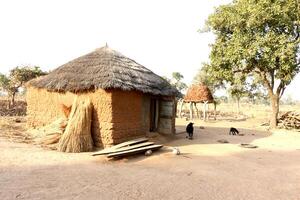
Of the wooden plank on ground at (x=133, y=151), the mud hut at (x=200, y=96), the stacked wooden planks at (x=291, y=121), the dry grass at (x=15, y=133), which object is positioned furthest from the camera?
the mud hut at (x=200, y=96)

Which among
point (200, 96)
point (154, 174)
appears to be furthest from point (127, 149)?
point (200, 96)

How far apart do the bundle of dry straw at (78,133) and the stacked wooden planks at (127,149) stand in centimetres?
95

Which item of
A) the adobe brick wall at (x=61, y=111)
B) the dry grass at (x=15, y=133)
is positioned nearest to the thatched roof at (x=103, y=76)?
the adobe brick wall at (x=61, y=111)

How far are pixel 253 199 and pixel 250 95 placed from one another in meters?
17.3

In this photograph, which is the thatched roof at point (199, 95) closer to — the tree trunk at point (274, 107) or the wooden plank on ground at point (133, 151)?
the tree trunk at point (274, 107)

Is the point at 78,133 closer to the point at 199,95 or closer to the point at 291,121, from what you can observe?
the point at 291,121

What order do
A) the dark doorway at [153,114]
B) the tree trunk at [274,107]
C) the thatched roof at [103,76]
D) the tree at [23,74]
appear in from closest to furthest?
1. the thatched roof at [103,76]
2. the dark doorway at [153,114]
3. the tree trunk at [274,107]
4. the tree at [23,74]

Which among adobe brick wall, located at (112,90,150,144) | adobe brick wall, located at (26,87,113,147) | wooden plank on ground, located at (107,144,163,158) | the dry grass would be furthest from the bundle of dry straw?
the dry grass

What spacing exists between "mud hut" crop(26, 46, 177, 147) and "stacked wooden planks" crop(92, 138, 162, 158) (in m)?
0.74

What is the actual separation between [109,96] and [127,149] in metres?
2.21

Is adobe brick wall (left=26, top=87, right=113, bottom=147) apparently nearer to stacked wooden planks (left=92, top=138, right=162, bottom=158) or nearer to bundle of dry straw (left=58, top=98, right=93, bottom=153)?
bundle of dry straw (left=58, top=98, right=93, bottom=153)

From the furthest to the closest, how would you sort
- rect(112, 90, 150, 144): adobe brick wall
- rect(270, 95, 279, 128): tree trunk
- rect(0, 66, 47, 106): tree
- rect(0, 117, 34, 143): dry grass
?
rect(0, 66, 47, 106): tree, rect(270, 95, 279, 128): tree trunk, rect(0, 117, 34, 143): dry grass, rect(112, 90, 150, 144): adobe brick wall

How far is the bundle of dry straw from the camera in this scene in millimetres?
10484

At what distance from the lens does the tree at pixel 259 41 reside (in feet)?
59.1
